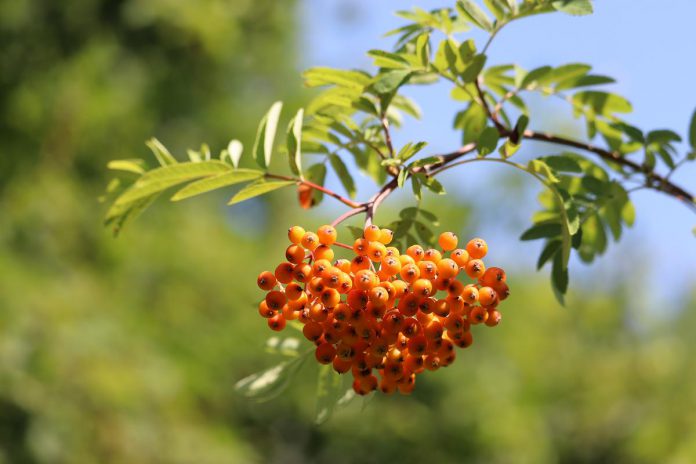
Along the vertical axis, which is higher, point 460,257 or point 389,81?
point 389,81

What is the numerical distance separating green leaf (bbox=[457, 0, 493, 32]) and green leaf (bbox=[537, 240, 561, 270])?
0.46 m

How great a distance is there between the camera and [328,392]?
148 cm

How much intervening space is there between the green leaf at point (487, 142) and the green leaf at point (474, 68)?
0.44 ft

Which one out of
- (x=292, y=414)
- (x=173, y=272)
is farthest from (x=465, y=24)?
(x=292, y=414)

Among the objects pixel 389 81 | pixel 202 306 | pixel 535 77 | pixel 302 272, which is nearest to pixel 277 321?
pixel 302 272

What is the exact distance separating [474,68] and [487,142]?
0.16m

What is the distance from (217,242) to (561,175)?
12.0 meters

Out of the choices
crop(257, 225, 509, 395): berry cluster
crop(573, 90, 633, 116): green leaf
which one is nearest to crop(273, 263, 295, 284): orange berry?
crop(257, 225, 509, 395): berry cluster

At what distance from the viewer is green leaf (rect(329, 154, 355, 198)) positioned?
1651 millimetres

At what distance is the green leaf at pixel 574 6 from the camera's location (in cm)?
136

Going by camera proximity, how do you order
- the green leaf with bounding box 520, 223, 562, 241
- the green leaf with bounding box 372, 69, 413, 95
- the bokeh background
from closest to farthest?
the green leaf with bounding box 372, 69, 413, 95 → the green leaf with bounding box 520, 223, 562, 241 → the bokeh background

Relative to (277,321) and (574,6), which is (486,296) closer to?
(277,321)

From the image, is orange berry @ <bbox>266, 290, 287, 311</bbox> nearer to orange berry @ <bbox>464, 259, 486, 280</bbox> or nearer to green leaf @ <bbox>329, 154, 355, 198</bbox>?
orange berry @ <bbox>464, 259, 486, 280</bbox>

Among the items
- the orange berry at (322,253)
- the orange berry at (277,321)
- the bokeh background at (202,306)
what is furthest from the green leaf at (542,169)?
the bokeh background at (202,306)
